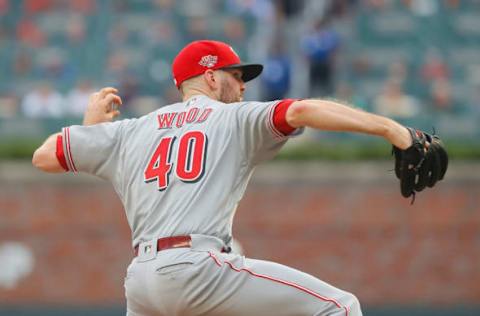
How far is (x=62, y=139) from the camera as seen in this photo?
5508mm

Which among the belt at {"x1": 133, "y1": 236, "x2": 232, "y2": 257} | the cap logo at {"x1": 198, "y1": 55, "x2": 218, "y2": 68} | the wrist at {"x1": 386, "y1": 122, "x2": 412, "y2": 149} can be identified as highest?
the cap logo at {"x1": 198, "y1": 55, "x2": 218, "y2": 68}

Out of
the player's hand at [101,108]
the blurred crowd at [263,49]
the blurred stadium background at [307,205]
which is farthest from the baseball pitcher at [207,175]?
the blurred crowd at [263,49]

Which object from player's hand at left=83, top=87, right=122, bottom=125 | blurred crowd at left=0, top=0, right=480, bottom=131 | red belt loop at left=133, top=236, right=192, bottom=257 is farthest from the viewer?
blurred crowd at left=0, top=0, right=480, bottom=131

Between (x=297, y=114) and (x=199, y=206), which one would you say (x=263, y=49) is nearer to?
(x=199, y=206)

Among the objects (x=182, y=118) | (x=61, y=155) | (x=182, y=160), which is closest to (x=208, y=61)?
(x=182, y=118)

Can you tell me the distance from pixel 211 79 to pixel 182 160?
547 mm

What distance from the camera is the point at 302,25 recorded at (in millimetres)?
15195

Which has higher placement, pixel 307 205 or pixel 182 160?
pixel 182 160

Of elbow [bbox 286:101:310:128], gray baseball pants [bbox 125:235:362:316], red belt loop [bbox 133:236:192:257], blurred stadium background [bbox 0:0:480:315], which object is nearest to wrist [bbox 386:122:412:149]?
elbow [bbox 286:101:310:128]

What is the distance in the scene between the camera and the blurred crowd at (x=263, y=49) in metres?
14.3

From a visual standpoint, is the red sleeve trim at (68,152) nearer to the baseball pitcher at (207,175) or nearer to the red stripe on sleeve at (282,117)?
the baseball pitcher at (207,175)

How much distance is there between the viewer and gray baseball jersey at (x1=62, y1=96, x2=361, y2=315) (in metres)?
4.93

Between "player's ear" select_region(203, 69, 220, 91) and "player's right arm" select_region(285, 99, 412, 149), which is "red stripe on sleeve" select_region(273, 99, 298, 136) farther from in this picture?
"player's ear" select_region(203, 69, 220, 91)

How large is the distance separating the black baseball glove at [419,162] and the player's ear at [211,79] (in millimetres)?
1006
